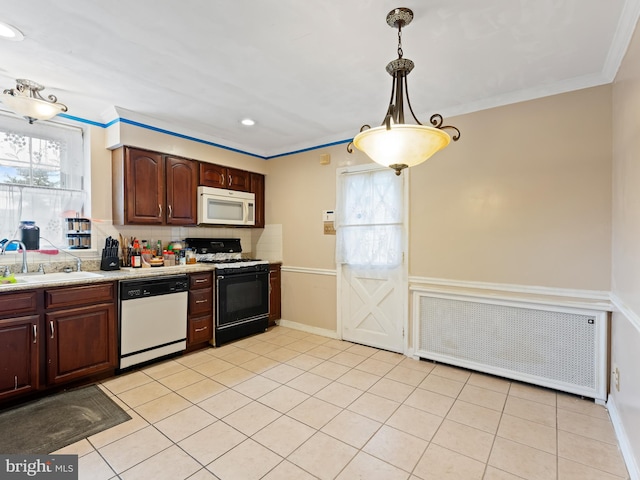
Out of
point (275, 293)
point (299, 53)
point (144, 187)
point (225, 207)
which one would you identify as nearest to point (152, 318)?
point (144, 187)

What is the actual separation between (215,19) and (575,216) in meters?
2.87

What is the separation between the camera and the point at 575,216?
2502 mm

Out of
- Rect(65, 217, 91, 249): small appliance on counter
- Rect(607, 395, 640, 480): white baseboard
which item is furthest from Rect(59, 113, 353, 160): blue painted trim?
Rect(607, 395, 640, 480): white baseboard

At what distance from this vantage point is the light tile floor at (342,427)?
5.78ft

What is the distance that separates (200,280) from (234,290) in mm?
443

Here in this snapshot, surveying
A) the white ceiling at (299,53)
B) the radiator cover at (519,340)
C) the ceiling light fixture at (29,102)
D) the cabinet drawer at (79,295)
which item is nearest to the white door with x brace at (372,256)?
the radiator cover at (519,340)

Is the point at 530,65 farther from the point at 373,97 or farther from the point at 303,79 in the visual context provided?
the point at 303,79

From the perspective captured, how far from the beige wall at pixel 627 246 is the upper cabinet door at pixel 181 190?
3767mm

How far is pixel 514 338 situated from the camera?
277 cm

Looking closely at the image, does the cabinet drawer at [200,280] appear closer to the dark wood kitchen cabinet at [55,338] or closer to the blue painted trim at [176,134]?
the dark wood kitchen cabinet at [55,338]

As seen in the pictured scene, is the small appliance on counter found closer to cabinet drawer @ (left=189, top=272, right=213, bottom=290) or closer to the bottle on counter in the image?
the bottle on counter

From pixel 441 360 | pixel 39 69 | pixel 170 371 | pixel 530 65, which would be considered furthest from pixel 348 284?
pixel 39 69

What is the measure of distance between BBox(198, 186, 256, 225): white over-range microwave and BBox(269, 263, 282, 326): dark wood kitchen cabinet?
713 millimetres

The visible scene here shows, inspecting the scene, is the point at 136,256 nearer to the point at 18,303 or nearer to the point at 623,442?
the point at 18,303
